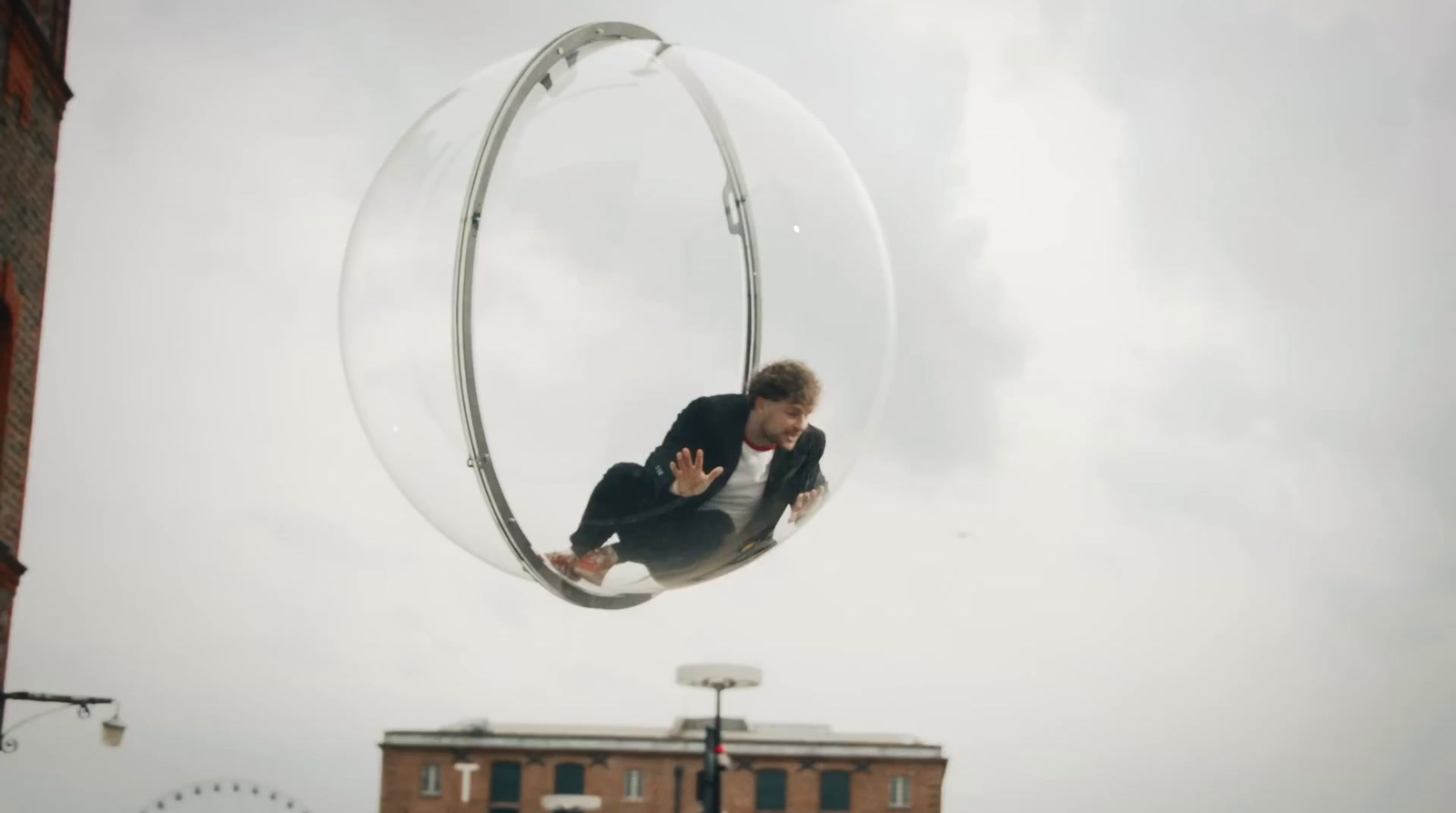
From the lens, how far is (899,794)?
172 ft

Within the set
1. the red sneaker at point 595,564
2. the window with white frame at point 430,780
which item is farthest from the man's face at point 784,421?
the window with white frame at point 430,780

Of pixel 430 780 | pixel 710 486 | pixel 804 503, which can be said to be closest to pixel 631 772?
pixel 430 780

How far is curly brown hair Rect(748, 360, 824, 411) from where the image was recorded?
14.0 ft

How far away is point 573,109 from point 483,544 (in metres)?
1.09

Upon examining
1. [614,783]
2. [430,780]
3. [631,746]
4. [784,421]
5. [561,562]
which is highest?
[631,746]

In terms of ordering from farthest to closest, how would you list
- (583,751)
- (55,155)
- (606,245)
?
(583,751), (55,155), (606,245)

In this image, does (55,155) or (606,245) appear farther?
(55,155)

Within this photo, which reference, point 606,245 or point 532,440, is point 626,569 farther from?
point 606,245

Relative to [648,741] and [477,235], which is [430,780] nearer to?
[648,741]

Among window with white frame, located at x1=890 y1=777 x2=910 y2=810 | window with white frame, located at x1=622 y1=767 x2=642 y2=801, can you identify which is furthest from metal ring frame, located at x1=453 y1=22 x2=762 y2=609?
window with white frame, located at x1=890 y1=777 x2=910 y2=810

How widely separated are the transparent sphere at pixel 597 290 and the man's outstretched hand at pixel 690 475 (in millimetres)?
50

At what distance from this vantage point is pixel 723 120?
14.4 feet

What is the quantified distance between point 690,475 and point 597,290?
523 mm

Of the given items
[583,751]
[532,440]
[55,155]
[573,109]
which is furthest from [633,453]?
[583,751]
